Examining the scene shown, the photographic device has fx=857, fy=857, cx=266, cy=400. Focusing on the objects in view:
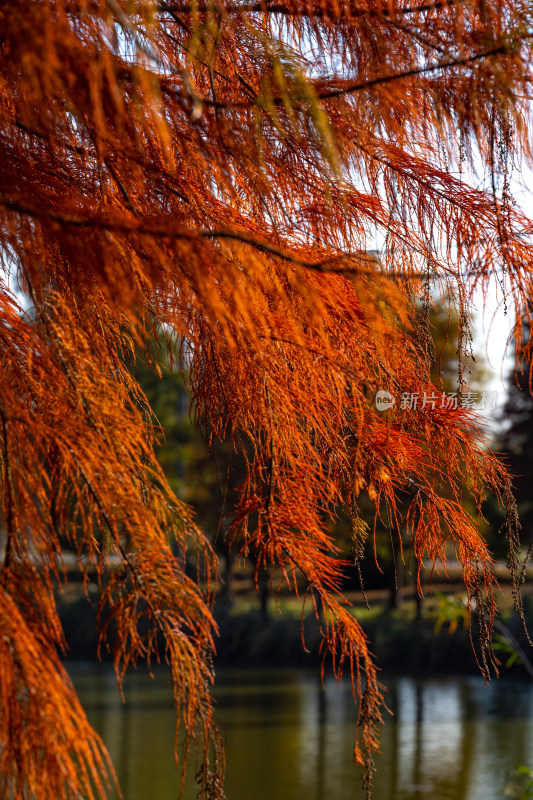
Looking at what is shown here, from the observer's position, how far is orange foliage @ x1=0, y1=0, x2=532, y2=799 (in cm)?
103

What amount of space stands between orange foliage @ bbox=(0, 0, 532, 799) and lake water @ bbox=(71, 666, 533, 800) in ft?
13.7

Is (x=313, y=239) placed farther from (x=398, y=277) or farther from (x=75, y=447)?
(x=75, y=447)

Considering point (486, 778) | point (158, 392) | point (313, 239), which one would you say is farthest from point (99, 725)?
point (313, 239)

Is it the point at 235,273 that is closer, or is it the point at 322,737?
the point at 235,273

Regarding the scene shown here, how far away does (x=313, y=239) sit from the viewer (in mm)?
1466

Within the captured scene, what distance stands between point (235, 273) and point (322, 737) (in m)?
7.32

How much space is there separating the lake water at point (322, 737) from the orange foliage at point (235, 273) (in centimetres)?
417

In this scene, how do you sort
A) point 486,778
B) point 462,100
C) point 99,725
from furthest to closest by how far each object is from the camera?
point 99,725, point 486,778, point 462,100

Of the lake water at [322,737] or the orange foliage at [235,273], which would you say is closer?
the orange foliage at [235,273]

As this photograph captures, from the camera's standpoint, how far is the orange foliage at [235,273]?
1033 millimetres

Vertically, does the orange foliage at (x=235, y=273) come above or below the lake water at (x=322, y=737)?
above

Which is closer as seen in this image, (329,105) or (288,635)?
(329,105)

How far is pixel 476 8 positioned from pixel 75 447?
0.87 m

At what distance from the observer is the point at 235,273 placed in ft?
3.79
